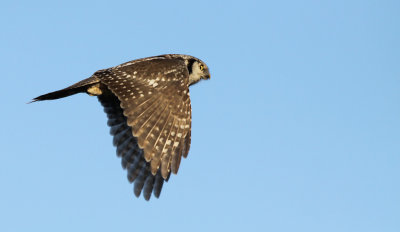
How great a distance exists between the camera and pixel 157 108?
10.3 m

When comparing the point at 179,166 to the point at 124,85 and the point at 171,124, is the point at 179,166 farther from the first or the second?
the point at 124,85

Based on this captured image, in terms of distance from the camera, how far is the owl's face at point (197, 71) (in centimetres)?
1386

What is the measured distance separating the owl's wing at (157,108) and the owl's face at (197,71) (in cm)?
260

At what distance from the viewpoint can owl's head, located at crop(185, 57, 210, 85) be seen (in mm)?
13811

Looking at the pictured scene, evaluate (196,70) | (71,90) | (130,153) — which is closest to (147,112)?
(71,90)

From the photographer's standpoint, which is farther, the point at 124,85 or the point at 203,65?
the point at 203,65

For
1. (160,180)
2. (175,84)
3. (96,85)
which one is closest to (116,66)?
(96,85)

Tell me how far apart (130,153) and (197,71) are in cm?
277

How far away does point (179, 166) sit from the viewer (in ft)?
33.9

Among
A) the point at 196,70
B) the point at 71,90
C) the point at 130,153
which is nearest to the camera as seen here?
the point at 71,90

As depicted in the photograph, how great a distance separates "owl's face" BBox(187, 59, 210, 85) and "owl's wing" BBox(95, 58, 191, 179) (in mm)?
2599

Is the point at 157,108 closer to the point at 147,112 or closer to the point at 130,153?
the point at 147,112

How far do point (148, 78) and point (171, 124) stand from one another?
39.0 inches

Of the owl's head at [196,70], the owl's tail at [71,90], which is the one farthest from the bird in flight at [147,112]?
the owl's head at [196,70]
